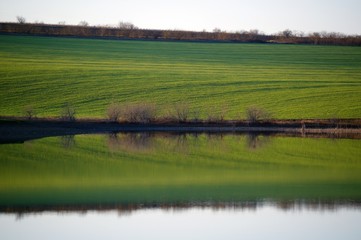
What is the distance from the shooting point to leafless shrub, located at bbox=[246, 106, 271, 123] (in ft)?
164

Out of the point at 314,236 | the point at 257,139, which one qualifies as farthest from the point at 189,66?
the point at 314,236

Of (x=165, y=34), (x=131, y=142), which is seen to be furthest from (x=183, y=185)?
(x=165, y=34)

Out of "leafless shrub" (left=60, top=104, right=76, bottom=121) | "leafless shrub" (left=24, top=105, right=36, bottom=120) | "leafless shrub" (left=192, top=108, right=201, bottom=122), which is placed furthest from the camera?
"leafless shrub" (left=192, top=108, right=201, bottom=122)

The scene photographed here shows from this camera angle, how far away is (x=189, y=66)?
68.2m

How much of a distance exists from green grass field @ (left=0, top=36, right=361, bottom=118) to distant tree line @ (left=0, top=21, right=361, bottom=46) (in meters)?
2.16

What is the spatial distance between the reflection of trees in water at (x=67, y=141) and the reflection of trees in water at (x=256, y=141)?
30.0 ft

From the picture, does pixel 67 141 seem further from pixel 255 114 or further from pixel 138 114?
pixel 255 114

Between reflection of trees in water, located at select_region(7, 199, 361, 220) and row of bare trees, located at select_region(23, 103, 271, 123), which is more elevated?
reflection of trees in water, located at select_region(7, 199, 361, 220)

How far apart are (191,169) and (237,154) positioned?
608cm

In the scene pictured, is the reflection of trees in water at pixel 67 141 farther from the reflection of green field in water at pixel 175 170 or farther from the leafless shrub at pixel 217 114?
the leafless shrub at pixel 217 114

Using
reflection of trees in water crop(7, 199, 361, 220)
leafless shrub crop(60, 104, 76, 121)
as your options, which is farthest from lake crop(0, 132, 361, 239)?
leafless shrub crop(60, 104, 76, 121)

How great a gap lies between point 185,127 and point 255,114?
509 cm

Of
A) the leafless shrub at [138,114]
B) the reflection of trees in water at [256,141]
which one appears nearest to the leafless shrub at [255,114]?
the reflection of trees in water at [256,141]

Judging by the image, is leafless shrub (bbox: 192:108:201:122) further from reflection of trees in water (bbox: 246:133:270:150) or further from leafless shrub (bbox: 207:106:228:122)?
reflection of trees in water (bbox: 246:133:270:150)
